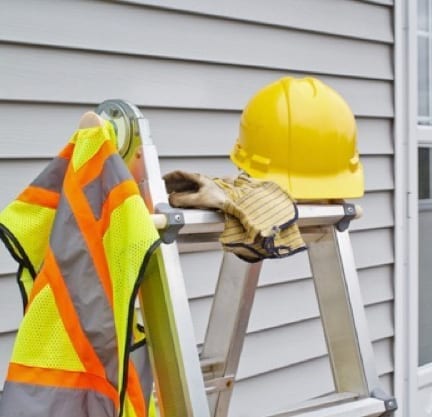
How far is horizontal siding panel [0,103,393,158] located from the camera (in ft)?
5.97

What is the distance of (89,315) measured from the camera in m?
1.19

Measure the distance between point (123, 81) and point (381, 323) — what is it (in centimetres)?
152

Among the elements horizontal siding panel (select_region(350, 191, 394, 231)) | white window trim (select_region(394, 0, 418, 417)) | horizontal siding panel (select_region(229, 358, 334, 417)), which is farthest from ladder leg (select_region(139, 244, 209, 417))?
white window trim (select_region(394, 0, 418, 417))

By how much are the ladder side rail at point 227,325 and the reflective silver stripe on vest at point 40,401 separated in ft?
1.80

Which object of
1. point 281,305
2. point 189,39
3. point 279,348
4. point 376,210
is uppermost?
point 189,39

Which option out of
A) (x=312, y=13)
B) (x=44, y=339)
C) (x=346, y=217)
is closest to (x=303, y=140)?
(x=346, y=217)

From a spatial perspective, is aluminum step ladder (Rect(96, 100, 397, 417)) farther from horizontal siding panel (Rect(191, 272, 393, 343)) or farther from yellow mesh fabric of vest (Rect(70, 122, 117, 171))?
horizontal siding panel (Rect(191, 272, 393, 343))

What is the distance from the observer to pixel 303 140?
4.94ft

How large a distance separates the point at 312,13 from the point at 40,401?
1831 mm

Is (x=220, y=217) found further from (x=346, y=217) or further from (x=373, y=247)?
(x=373, y=247)

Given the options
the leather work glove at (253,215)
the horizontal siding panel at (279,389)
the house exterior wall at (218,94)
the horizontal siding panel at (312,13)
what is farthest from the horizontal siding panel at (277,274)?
the leather work glove at (253,215)

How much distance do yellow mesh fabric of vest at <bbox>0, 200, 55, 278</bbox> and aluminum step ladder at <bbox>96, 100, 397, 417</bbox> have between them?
0.60ft

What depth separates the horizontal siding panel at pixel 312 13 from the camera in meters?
2.23

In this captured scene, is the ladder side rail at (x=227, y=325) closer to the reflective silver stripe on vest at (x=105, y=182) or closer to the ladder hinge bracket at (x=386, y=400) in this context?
the ladder hinge bracket at (x=386, y=400)
